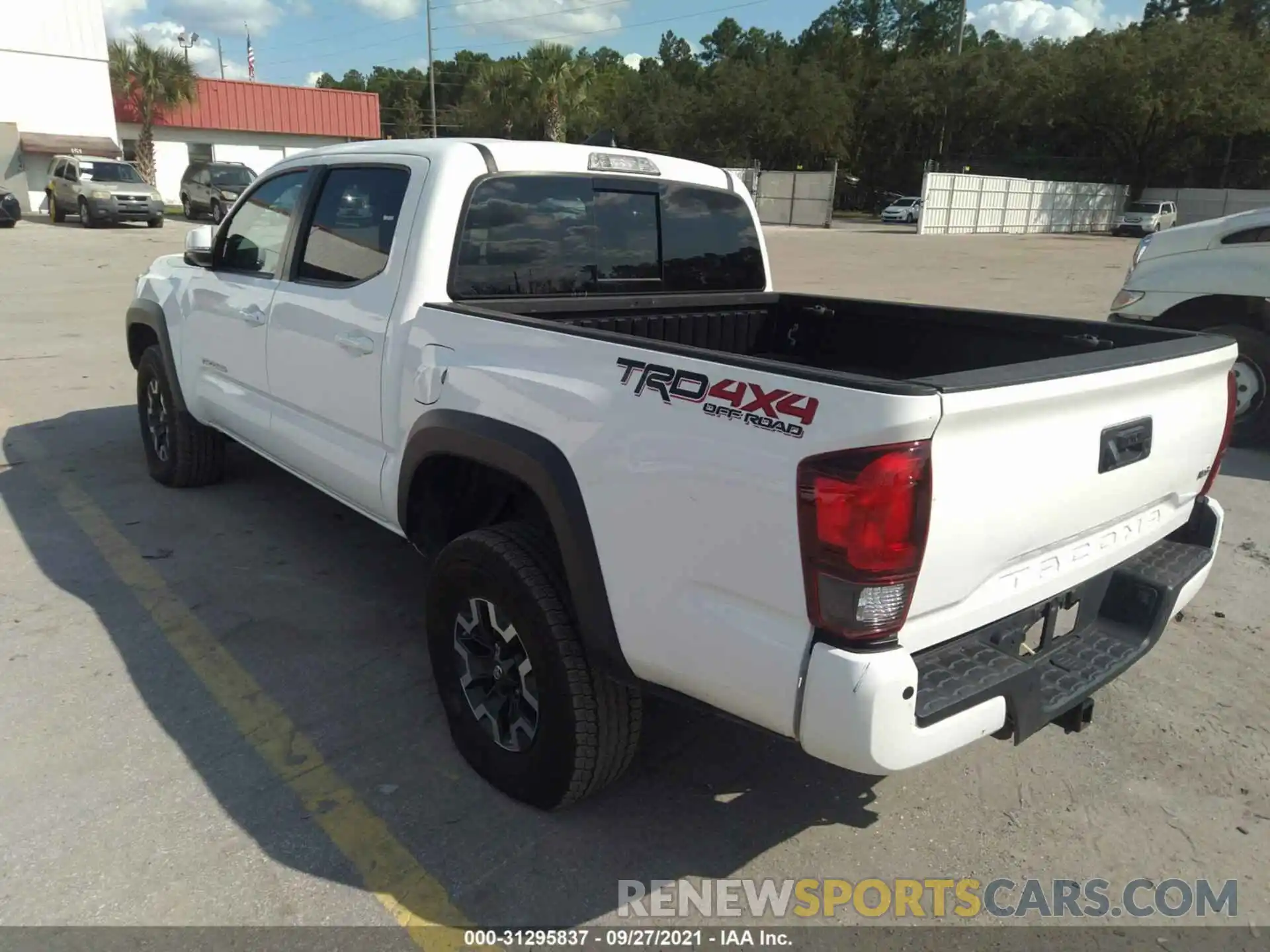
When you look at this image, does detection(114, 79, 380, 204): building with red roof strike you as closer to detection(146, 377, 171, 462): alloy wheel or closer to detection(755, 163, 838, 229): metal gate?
detection(755, 163, 838, 229): metal gate

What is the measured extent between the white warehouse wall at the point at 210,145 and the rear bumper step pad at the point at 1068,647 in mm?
39168

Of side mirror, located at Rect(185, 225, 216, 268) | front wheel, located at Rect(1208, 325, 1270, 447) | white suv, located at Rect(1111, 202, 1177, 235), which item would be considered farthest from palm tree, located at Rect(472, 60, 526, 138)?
side mirror, located at Rect(185, 225, 216, 268)

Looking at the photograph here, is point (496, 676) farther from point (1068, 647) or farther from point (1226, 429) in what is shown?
point (1226, 429)

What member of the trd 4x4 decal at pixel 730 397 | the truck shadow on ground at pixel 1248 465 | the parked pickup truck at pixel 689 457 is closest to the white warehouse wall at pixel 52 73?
the parked pickup truck at pixel 689 457

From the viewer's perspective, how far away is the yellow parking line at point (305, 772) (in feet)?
8.00

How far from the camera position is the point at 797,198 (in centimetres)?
4184

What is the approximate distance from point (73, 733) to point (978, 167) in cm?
5639

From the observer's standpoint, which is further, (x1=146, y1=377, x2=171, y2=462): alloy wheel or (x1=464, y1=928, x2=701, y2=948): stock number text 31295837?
(x1=146, y1=377, x2=171, y2=462): alloy wheel

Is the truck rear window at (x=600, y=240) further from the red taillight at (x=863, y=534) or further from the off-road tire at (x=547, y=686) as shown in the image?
the red taillight at (x=863, y=534)

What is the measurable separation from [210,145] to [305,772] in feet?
139

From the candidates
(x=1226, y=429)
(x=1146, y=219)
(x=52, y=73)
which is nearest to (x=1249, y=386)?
(x=1226, y=429)

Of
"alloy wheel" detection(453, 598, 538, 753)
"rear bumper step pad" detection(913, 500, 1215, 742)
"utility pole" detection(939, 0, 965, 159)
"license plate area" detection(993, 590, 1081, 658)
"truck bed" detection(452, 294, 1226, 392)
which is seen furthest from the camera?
"utility pole" detection(939, 0, 965, 159)

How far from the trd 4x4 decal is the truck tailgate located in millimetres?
283

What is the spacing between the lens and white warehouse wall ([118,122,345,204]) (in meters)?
37.6
